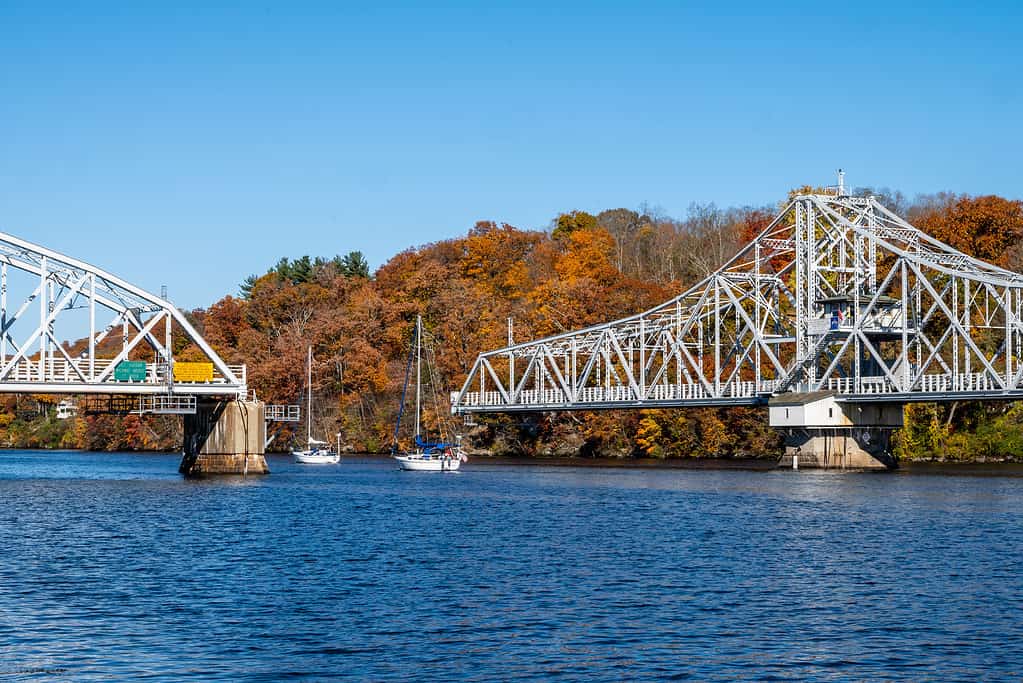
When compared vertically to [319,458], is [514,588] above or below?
below

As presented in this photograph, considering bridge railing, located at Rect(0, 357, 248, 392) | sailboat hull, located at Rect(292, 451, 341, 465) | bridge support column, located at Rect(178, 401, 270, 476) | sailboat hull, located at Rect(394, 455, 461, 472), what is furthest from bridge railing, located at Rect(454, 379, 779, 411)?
bridge railing, located at Rect(0, 357, 248, 392)

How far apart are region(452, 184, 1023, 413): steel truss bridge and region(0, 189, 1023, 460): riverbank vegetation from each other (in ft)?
19.4

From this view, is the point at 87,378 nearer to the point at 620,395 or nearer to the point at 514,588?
the point at 620,395

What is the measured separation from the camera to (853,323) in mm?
118500

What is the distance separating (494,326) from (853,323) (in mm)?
55202

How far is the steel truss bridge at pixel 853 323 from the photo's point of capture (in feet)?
355

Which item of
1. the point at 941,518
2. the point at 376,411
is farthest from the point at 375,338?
the point at 941,518

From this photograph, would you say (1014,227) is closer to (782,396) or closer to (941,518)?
(782,396)

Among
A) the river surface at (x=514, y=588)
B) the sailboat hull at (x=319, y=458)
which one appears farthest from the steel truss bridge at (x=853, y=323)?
the river surface at (x=514, y=588)

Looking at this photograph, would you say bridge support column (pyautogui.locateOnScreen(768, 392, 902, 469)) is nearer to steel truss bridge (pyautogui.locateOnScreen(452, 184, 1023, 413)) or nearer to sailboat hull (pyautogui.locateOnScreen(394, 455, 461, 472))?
steel truss bridge (pyautogui.locateOnScreen(452, 184, 1023, 413))

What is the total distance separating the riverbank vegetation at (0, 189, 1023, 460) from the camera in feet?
471

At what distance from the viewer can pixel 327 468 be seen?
428 ft

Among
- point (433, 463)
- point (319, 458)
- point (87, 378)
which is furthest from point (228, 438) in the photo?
point (319, 458)

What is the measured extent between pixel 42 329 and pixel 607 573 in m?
62.3
